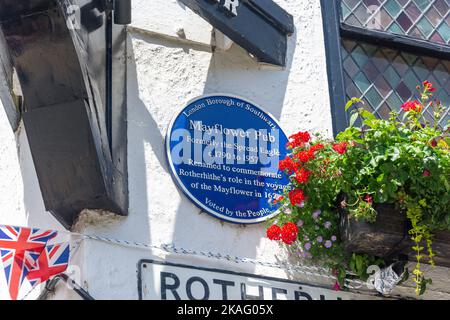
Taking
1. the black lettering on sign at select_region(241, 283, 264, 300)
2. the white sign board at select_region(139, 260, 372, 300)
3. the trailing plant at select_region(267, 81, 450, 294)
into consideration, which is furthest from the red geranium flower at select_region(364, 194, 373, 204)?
the black lettering on sign at select_region(241, 283, 264, 300)

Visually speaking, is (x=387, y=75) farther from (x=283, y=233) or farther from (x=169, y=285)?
(x=169, y=285)

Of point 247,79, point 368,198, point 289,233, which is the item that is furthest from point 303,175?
point 247,79

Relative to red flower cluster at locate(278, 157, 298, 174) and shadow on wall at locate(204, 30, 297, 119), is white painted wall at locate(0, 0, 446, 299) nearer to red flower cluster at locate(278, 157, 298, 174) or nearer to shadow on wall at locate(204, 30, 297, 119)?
shadow on wall at locate(204, 30, 297, 119)

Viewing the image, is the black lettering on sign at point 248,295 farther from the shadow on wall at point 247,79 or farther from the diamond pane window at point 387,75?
the diamond pane window at point 387,75

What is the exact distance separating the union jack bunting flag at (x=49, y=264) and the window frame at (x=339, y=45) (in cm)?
206

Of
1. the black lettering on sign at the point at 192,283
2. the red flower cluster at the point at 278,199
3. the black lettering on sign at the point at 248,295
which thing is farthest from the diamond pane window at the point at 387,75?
the black lettering on sign at the point at 192,283

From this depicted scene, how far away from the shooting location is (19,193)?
713cm

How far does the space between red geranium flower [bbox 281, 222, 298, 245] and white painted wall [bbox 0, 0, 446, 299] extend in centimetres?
24

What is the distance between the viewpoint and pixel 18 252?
6.37 m

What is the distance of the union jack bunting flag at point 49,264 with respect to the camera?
20.8 feet
